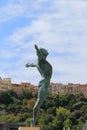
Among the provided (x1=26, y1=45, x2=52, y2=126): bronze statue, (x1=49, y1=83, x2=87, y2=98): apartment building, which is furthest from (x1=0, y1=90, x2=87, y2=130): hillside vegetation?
(x1=26, y1=45, x2=52, y2=126): bronze statue

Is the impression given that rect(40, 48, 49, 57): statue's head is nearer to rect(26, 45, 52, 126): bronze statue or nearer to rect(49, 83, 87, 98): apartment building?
rect(26, 45, 52, 126): bronze statue

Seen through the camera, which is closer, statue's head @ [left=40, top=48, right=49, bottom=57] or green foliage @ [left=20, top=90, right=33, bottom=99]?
statue's head @ [left=40, top=48, right=49, bottom=57]

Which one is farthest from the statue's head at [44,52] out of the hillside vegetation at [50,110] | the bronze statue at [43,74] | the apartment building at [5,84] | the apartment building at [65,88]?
the apartment building at [65,88]

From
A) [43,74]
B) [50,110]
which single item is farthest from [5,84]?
[43,74]

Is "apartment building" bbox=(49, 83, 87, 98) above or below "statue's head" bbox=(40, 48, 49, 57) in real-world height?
above

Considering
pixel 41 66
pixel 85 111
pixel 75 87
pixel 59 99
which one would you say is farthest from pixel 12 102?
pixel 41 66

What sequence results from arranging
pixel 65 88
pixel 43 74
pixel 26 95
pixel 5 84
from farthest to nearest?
1. pixel 65 88
2. pixel 5 84
3. pixel 26 95
4. pixel 43 74

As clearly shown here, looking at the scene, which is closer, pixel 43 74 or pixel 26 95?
pixel 43 74

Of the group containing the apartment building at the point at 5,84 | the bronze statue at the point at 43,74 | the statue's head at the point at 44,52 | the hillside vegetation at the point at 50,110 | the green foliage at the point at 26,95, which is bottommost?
the bronze statue at the point at 43,74

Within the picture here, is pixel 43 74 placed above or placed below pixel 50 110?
below

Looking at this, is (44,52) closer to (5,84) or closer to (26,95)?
(26,95)

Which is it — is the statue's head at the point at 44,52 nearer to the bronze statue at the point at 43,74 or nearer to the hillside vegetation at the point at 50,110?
the bronze statue at the point at 43,74

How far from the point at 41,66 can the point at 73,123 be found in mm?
74157

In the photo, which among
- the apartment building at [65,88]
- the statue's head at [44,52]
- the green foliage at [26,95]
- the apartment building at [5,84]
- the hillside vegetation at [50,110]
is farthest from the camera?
the apartment building at [65,88]
